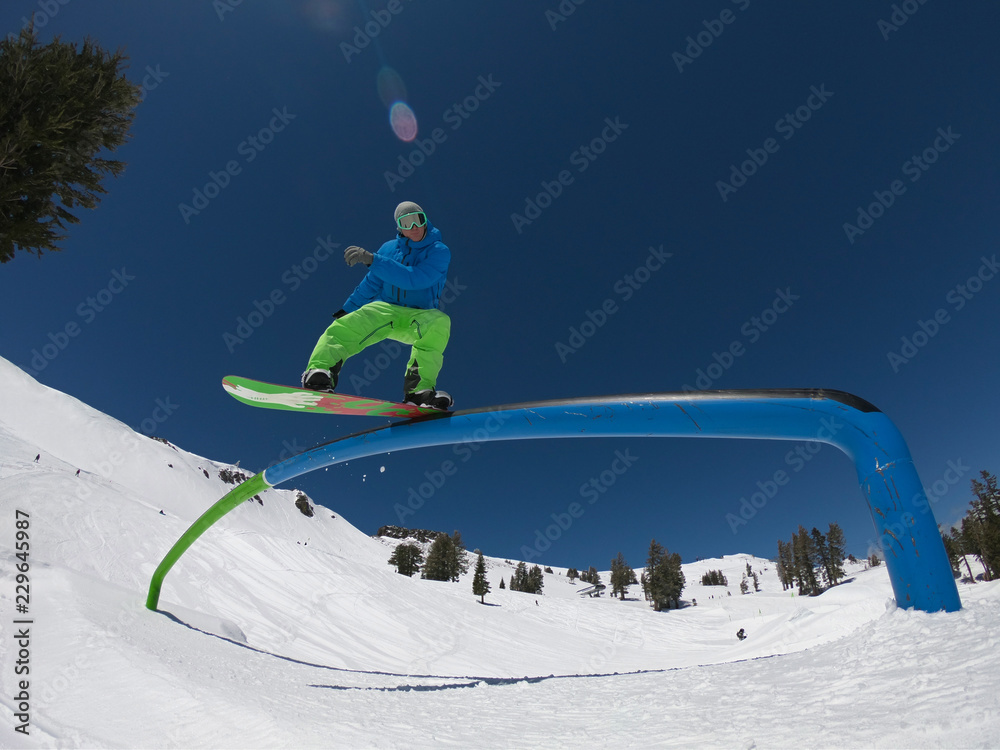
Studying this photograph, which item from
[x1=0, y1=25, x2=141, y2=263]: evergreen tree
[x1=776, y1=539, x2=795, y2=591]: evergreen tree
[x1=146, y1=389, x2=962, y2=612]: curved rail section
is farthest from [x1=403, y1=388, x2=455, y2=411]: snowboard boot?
[x1=776, y1=539, x2=795, y2=591]: evergreen tree

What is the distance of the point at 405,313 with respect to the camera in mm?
4574

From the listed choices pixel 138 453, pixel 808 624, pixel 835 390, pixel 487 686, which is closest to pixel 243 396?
pixel 487 686

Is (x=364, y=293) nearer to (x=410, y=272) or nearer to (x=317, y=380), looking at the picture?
(x=410, y=272)

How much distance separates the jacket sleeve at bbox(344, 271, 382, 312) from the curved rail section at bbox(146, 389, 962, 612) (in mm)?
1518

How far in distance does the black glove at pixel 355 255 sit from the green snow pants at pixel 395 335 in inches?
17.5

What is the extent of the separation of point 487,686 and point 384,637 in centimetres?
1396

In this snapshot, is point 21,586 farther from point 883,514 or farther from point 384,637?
point 384,637

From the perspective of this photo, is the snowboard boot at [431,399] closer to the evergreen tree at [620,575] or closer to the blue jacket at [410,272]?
the blue jacket at [410,272]

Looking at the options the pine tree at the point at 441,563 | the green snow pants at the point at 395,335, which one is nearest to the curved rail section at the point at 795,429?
the green snow pants at the point at 395,335

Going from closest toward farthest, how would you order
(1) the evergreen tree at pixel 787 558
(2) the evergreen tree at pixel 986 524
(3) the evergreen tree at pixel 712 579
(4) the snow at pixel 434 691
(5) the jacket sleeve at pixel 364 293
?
(4) the snow at pixel 434 691 < (5) the jacket sleeve at pixel 364 293 < (2) the evergreen tree at pixel 986 524 < (1) the evergreen tree at pixel 787 558 < (3) the evergreen tree at pixel 712 579

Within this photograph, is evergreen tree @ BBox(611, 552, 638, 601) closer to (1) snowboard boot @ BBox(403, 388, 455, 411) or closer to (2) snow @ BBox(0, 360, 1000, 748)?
(2) snow @ BBox(0, 360, 1000, 748)

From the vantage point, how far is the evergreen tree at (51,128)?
7.70m

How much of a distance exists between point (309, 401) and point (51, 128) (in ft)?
26.9

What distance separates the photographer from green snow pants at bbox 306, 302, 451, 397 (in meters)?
4.46
